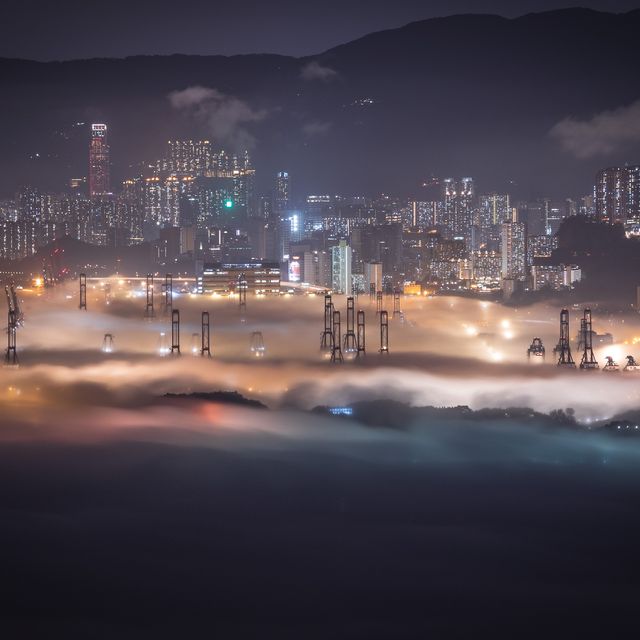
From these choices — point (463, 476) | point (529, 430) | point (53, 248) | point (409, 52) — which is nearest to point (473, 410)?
point (529, 430)

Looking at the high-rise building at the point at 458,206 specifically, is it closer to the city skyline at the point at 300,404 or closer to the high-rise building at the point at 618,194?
the city skyline at the point at 300,404

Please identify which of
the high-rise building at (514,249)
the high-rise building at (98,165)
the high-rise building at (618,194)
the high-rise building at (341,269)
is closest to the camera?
the high-rise building at (618,194)

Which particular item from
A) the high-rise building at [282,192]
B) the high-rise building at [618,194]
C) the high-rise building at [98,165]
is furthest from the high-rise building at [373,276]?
the high-rise building at [98,165]

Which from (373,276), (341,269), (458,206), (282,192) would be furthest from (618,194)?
(282,192)

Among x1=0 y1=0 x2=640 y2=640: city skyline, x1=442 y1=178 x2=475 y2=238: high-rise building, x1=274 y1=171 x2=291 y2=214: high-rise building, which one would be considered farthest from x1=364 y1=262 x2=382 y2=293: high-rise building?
x1=274 y1=171 x2=291 y2=214: high-rise building

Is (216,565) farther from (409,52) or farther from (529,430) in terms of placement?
(409,52)

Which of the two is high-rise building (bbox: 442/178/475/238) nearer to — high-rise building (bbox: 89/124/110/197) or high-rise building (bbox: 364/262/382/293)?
high-rise building (bbox: 364/262/382/293)
